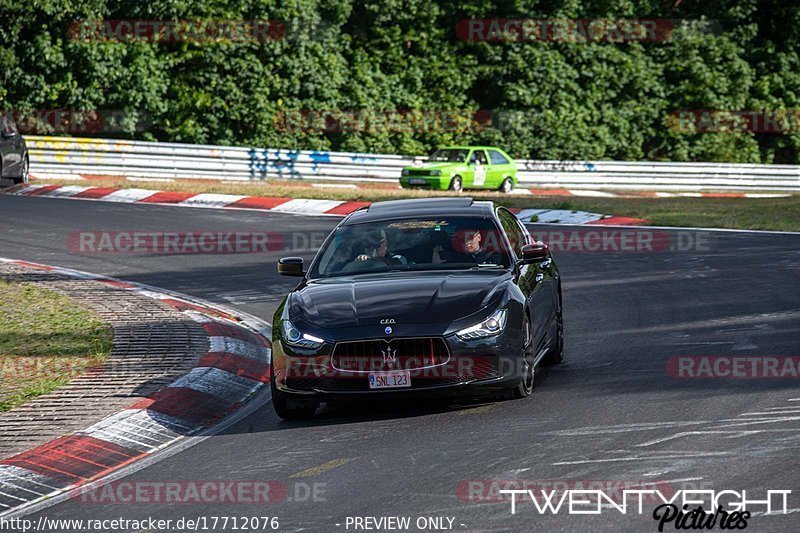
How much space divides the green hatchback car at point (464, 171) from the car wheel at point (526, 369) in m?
24.5

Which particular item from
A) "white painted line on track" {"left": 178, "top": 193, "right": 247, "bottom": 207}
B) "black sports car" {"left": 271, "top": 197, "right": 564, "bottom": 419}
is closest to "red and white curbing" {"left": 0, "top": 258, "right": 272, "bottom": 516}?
"black sports car" {"left": 271, "top": 197, "right": 564, "bottom": 419}

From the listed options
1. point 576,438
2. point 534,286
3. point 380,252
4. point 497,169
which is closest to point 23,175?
point 497,169

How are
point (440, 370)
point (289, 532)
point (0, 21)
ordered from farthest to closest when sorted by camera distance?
1. point (0, 21)
2. point (440, 370)
3. point (289, 532)

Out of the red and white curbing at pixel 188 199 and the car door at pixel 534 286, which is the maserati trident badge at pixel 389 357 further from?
the red and white curbing at pixel 188 199

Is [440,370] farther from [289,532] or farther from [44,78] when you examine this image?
[44,78]

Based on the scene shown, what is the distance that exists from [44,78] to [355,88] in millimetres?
9957

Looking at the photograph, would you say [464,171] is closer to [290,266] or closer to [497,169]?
[497,169]

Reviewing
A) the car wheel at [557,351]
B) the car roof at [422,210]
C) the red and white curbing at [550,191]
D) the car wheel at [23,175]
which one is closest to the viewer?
the car roof at [422,210]

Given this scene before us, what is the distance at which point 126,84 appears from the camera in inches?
1345

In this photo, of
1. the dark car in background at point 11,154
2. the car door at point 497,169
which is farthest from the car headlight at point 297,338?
the car door at point 497,169

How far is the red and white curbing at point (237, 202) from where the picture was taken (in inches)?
899

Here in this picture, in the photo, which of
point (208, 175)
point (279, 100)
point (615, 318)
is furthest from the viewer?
point (279, 100)

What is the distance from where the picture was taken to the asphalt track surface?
6391 mm

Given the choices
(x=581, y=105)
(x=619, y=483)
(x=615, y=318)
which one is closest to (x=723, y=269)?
(x=615, y=318)
